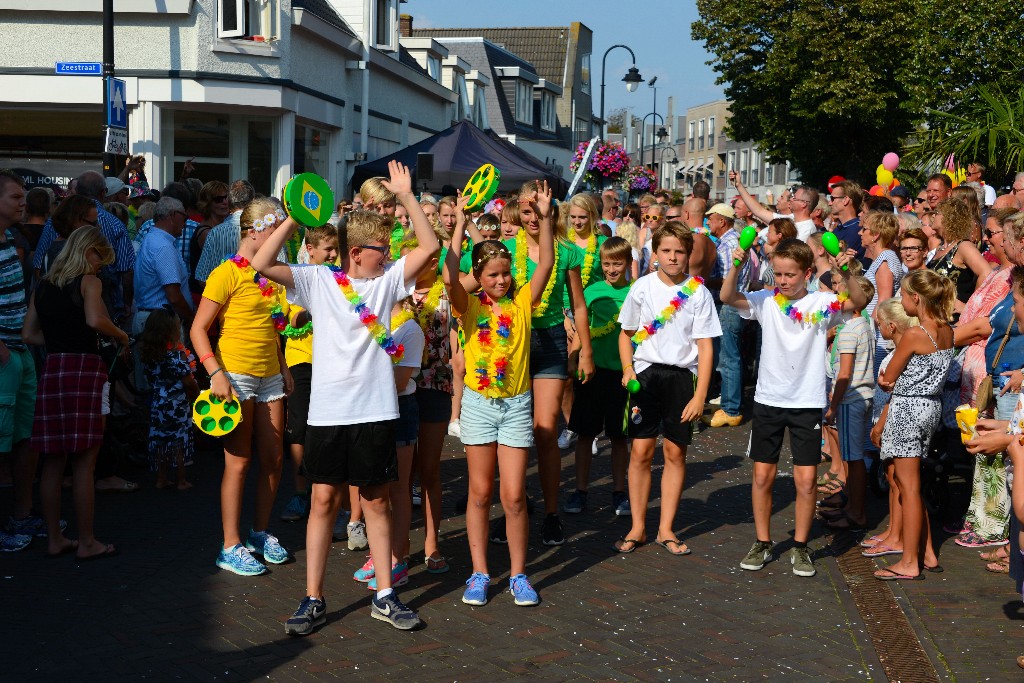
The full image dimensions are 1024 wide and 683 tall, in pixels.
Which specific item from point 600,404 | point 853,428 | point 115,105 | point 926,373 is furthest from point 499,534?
point 115,105

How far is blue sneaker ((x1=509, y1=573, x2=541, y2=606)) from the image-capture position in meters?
5.78

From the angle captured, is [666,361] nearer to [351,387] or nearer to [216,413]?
[351,387]

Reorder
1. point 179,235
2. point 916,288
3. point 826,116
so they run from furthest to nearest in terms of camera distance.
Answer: point 826,116 < point 179,235 < point 916,288

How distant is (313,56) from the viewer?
22.4 m

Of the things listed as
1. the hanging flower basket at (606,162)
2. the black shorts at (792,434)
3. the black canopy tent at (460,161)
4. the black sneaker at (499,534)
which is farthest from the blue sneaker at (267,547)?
the hanging flower basket at (606,162)

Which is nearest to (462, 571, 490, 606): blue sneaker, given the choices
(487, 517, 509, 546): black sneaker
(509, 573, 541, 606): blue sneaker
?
(509, 573, 541, 606): blue sneaker

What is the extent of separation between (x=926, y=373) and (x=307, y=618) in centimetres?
371

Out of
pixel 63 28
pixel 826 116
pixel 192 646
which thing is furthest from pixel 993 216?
pixel 826 116

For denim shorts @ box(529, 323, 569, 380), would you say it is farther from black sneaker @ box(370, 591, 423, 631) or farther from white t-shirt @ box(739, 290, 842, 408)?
black sneaker @ box(370, 591, 423, 631)

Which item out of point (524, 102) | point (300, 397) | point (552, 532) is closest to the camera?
point (300, 397)

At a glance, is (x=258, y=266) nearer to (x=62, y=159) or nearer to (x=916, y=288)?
(x=916, y=288)

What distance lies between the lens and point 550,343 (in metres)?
6.61

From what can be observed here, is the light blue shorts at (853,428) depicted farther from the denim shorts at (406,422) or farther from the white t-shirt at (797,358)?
the denim shorts at (406,422)

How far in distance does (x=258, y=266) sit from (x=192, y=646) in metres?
1.73
